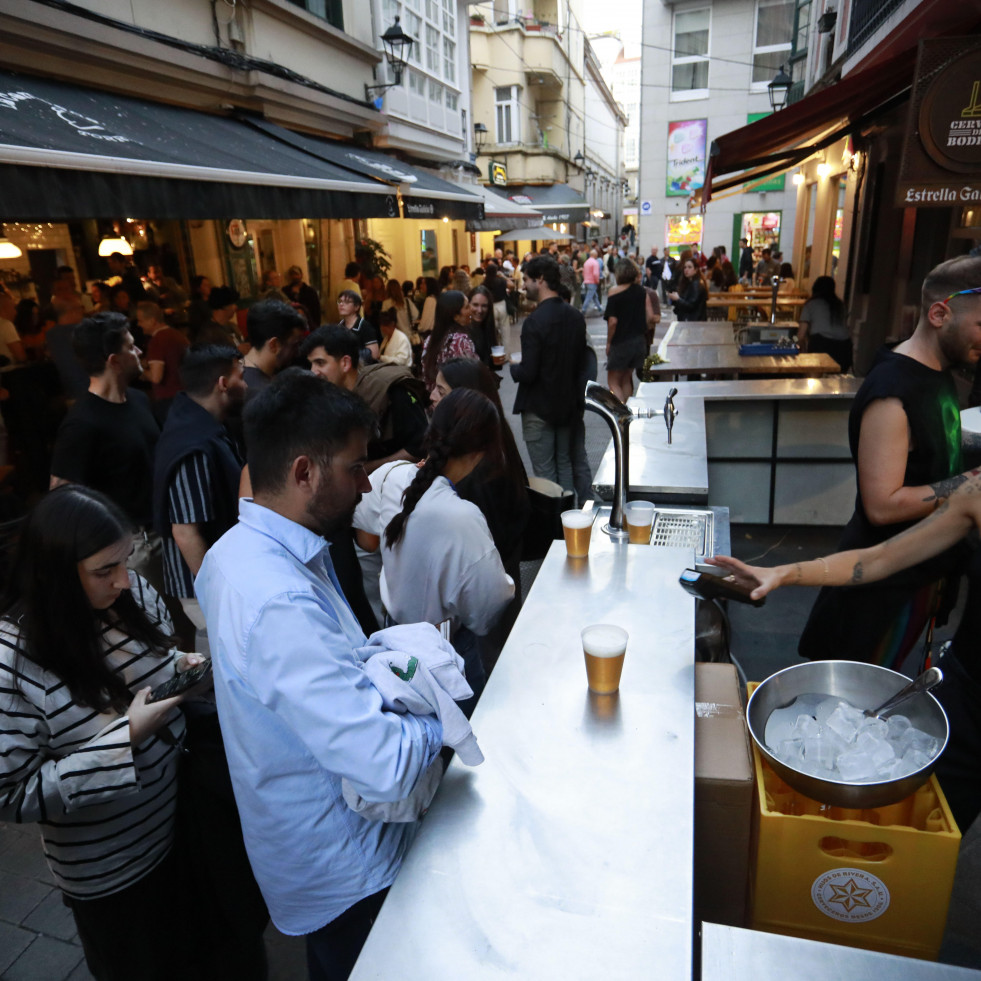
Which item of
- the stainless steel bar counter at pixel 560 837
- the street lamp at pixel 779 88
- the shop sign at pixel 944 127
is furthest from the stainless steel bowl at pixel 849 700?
the street lamp at pixel 779 88

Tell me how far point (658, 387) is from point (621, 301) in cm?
239

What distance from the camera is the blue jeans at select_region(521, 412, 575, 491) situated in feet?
18.8

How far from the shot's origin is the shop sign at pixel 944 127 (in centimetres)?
411

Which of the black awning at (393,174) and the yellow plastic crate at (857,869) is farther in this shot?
the black awning at (393,174)

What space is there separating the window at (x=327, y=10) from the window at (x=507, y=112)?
1836 centimetres

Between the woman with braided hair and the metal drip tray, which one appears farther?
the metal drip tray

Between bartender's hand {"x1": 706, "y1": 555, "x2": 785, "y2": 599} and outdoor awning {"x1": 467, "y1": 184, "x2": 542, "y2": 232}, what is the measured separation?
13807 millimetres

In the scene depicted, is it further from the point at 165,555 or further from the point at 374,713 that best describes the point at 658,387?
the point at 374,713

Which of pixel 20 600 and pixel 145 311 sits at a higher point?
pixel 145 311

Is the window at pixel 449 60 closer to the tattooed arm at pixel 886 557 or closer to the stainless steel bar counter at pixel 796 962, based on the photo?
the tattooed arm at pixel 886 557

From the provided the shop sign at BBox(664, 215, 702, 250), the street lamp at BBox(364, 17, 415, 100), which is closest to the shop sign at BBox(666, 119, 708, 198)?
the shop sign at BBox(664, 215, 702, 250)

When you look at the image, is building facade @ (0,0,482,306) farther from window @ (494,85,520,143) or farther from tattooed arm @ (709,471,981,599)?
window @ (494,85,520,143)

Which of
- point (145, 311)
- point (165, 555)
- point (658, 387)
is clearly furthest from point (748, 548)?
point (145, 311)

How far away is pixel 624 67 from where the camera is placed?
9706cm
